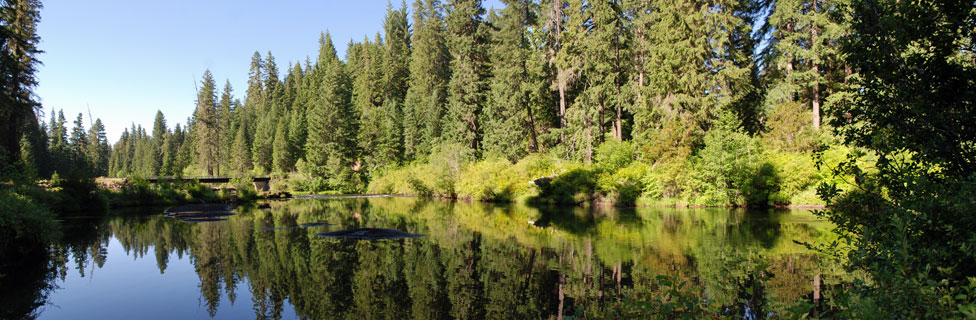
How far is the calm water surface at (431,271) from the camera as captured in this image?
898 cm

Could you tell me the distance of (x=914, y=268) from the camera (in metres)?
4.75

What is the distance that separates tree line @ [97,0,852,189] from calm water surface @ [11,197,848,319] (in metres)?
11.2

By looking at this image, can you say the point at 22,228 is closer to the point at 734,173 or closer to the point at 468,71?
the point at 734,173

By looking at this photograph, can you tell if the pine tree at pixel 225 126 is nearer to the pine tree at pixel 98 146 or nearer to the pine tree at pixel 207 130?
the pine tree at pixel 207 130

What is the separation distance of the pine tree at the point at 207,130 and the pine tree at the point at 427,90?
121 feet

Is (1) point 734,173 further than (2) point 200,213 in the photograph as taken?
No

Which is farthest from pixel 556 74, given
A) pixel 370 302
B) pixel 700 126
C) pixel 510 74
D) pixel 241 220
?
pixel 370 302

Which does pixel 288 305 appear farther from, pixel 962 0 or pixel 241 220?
pixel 241 220

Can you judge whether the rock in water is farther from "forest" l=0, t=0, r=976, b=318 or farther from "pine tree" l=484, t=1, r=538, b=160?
"pine tree" l=484, t=1, r=538, b=160

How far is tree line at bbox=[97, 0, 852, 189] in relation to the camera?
31875 millimetres

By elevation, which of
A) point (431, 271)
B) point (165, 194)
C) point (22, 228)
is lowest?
point (431, 271)

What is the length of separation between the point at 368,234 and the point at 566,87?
28598mm

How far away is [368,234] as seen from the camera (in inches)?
706

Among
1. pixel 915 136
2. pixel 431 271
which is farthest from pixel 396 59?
pixel 915 136
